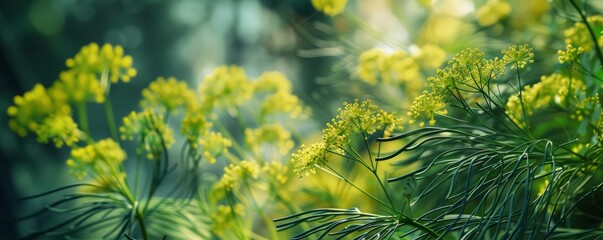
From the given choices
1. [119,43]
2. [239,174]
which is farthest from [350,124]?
[119,43]

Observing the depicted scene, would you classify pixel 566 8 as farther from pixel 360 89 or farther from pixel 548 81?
pixel 360 89

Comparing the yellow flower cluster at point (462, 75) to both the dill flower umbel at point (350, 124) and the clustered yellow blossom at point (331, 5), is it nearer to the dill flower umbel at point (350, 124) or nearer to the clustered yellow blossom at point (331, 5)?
the dill flower umbel at point (350, 124)

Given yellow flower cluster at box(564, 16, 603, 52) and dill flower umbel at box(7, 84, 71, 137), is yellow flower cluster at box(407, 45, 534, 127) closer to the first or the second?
yellow flower cluster at box(564, 16, 603, 52)

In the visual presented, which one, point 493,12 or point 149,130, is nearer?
point 149,130

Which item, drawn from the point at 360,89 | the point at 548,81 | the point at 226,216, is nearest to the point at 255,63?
the point at 360,89

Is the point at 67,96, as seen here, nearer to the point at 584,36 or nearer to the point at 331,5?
the point at 331,5
